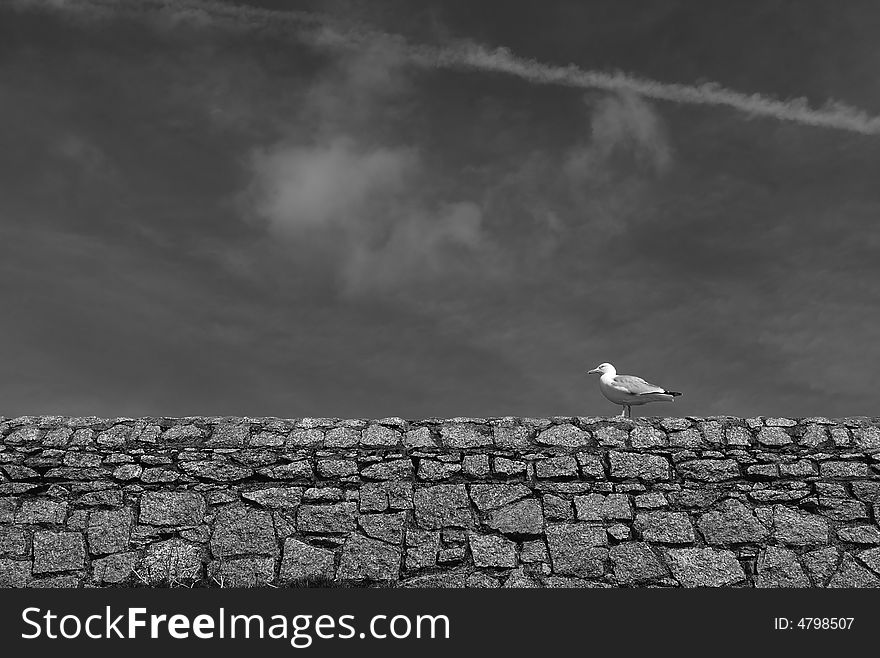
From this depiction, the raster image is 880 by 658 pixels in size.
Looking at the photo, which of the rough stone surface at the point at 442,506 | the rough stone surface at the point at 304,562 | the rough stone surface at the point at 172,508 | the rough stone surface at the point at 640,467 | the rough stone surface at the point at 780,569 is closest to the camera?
the rough stone surface at the point at 780,569

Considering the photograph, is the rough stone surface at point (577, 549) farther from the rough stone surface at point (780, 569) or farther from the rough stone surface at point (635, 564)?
the rough stone surface at point (780, 569)

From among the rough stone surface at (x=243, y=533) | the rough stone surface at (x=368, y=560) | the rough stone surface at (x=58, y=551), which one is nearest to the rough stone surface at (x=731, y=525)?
the rough stone surface at (x=368, y=560)

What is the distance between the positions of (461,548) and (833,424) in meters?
4.53

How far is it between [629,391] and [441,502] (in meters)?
2.66

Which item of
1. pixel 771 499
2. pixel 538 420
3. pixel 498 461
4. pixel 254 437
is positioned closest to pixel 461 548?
pixel 498 461

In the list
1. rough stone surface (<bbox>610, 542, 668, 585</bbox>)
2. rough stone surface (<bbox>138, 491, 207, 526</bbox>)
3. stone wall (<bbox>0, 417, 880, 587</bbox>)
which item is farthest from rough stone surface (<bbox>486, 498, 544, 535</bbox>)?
rough stone surface (<bbox>138, 491, 207, 526</bbox>)

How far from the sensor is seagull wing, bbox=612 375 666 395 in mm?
9328

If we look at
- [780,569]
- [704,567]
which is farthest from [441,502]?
[780,569]

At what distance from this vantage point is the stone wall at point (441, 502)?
8117 mm

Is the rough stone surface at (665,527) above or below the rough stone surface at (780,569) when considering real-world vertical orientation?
above

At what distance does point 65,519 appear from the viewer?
8.53 meters

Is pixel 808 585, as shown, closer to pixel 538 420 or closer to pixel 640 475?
pixel 640 475

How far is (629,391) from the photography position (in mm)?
9383

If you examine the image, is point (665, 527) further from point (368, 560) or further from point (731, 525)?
point (368, 560)
